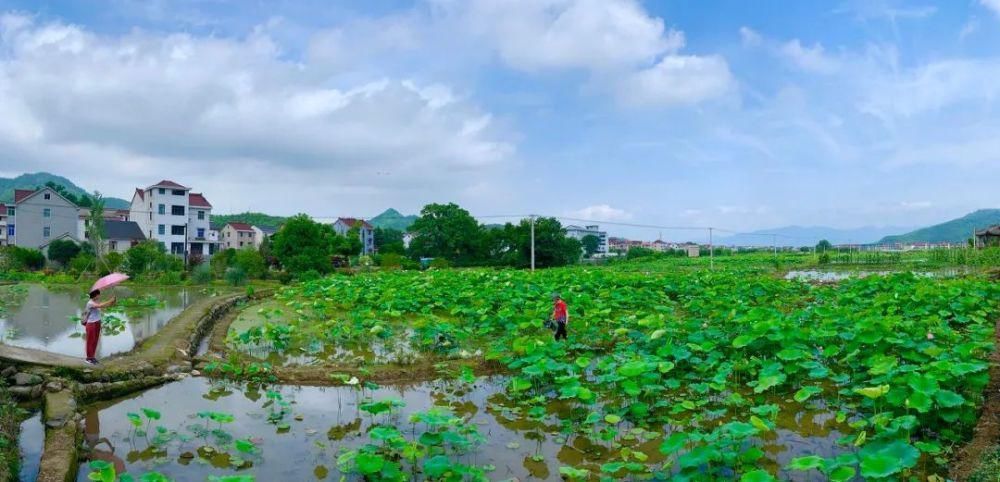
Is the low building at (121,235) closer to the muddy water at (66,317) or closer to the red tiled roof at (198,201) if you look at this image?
the red tiled roof at (198,201)

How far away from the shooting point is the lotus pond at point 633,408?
5125mm

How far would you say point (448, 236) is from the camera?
4750cm

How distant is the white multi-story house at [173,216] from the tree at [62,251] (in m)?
5.50

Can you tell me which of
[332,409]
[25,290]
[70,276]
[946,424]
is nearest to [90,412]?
[332,409]

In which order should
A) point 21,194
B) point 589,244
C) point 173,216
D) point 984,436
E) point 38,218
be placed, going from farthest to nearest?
point 589,244, point 173,216, point 21,194, point 38,218, point 984,436

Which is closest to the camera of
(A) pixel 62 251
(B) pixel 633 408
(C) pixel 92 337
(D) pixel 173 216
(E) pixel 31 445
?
(E) pixel 31 445

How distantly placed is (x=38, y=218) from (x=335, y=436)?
2026 inches

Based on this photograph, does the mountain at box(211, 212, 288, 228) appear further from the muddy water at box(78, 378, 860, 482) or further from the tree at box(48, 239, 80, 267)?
the muddy water at box(78, 378, 860, 482)

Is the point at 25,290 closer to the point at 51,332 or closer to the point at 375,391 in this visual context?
the point at 51,332

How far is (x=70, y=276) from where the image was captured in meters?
30.0

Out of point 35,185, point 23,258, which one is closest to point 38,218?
point 23,258

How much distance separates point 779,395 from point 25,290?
1084 inches

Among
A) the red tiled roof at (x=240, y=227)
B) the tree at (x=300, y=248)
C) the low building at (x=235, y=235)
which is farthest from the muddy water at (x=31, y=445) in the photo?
the red tiled roof at (x=240, y=227)

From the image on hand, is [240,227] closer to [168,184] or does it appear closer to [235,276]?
[168,184]
